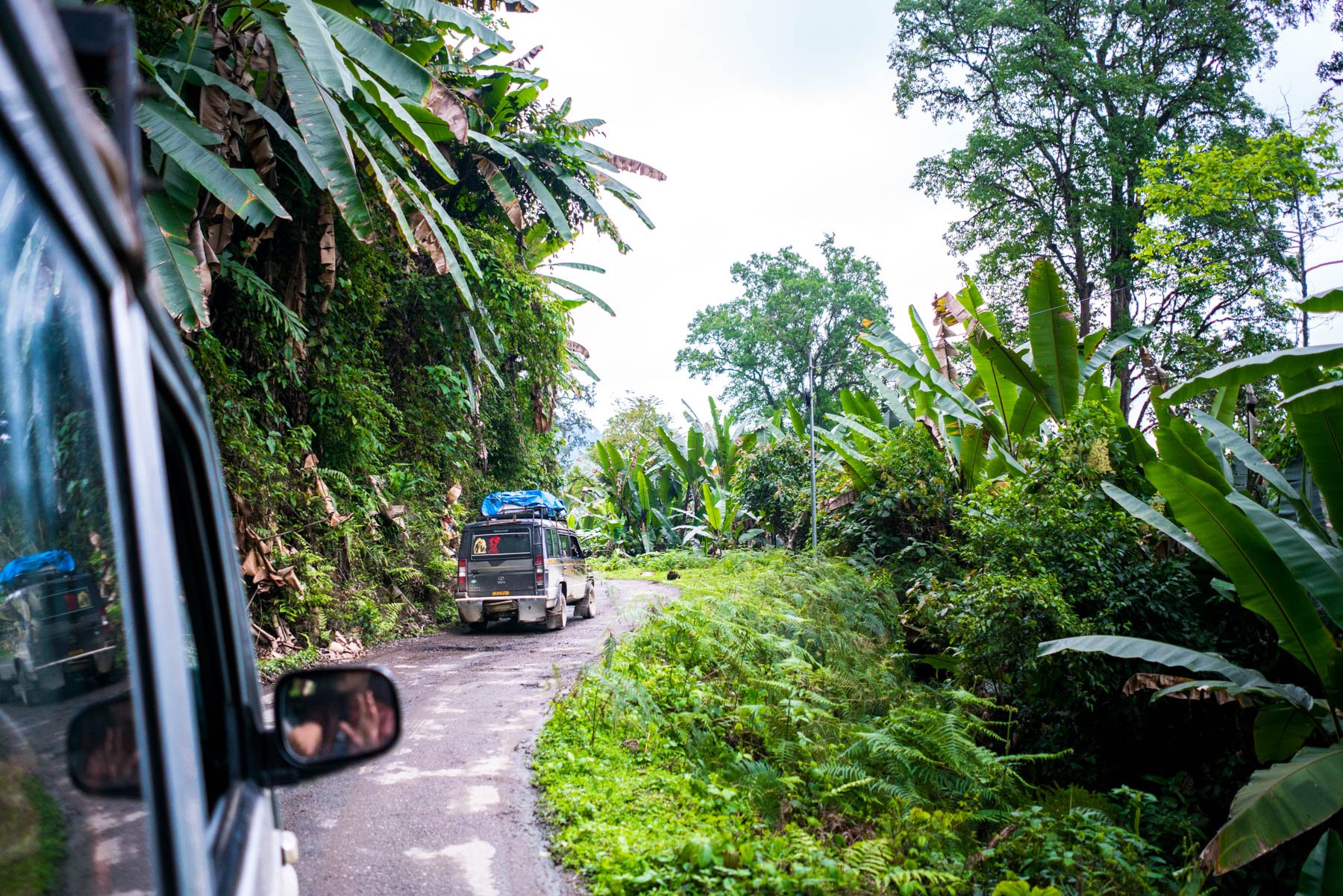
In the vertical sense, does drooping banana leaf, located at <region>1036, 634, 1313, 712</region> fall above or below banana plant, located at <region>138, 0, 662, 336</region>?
below

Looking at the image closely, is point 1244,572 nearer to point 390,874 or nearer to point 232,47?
point 390,874

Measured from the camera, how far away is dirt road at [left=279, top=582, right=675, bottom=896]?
4.69 m

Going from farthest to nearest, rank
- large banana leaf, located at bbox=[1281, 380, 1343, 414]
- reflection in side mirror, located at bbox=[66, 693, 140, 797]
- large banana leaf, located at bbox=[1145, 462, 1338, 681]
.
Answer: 1. large banana leaf, located at bbox=[1145, 462, 1338, 681]
2. large banana leaf, located at bbox=[1281, 380, 1343, 414]
3. reflection in side mirror, located at bbox=[66, 693, 140, 797]

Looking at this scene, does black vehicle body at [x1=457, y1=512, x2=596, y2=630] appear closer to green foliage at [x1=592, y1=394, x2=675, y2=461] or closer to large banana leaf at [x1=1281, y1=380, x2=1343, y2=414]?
large banana leaf at [x1=1281, y1=380, x2=1343, y2=414]

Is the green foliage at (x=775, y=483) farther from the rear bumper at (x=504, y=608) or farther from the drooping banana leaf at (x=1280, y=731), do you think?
the drooping banana leaf at (x=1280, y=731)

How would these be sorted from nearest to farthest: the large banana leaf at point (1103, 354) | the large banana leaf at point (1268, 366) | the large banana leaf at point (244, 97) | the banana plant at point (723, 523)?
the large banana leaf at point (1268, 366) < the large banana leaf at point (244, 97) < the large banana leaf at point (1103, 354) < the banana plant at point (723, 523)

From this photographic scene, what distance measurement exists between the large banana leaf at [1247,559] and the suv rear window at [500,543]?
9591mm

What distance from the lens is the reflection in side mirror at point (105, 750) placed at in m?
1.02

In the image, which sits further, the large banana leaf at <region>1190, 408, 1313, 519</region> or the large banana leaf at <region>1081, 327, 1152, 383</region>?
the large banana leaf at <region>1081, 327, 1152, 383</region>

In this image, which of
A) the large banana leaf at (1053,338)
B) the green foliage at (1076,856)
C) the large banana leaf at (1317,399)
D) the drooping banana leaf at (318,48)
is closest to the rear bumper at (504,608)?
the large banana leaf at (1053,338)

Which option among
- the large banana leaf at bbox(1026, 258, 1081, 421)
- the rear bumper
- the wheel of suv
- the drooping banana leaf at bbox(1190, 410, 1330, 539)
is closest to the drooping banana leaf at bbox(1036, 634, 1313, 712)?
the drooping banana leaf at bbox(1190, 410, 1330, 539)

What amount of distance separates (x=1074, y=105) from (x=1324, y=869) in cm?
2540

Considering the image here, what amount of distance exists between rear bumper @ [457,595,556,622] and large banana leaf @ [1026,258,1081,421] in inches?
320

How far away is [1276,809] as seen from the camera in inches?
207
